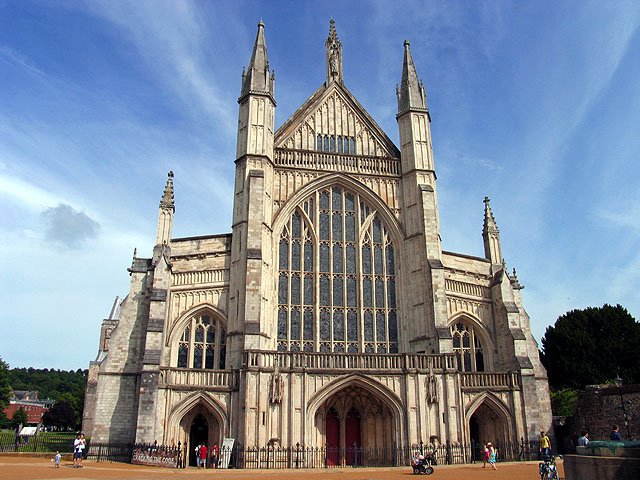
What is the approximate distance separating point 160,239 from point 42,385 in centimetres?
15128

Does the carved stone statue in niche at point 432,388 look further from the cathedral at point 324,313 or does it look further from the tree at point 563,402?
the tree at point 563,402

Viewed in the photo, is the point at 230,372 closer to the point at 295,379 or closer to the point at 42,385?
the point at 295,379

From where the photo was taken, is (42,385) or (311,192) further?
(42,385)

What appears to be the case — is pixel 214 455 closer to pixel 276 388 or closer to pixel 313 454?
pixel 276 388

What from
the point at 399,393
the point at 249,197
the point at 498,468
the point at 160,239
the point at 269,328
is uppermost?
the point at 249,197

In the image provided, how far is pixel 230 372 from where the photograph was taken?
85.4 ft

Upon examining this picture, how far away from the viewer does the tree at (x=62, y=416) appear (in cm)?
7931

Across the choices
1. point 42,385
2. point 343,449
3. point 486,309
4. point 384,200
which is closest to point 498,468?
point 343,449

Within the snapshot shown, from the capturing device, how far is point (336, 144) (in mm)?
33812

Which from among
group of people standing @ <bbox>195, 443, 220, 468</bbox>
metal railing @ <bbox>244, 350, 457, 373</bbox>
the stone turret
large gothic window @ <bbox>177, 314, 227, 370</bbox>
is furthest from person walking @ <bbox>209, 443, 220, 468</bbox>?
the stone turret

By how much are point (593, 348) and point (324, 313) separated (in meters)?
23.1

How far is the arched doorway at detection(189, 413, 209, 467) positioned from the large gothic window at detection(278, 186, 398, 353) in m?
5.17

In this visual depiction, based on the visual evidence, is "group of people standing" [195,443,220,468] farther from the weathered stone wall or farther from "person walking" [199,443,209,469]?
the weathered stone wall

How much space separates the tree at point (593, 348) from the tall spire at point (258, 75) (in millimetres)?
28588
